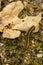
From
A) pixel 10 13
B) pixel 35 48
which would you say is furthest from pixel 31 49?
pixel 10 13

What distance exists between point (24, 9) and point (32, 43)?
368 mm

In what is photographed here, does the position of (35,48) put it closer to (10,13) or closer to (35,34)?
(35,34)

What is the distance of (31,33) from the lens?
1.81 metres

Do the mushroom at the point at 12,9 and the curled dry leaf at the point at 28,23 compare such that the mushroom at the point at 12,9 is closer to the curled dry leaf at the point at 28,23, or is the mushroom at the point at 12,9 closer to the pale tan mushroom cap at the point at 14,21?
the pale tan mushroom cap at the point at 14,21

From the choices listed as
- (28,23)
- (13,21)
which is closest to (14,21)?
(13,21)

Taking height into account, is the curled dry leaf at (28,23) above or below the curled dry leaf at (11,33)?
above

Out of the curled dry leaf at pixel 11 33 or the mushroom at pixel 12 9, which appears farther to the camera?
the mushroom at pixel 12 9

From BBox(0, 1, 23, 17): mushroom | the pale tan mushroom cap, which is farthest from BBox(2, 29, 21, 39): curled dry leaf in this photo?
BBox(0, 1, 23, 17): mushroom

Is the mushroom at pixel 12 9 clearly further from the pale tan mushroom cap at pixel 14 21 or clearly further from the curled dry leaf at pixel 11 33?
the curled dry leaf at pixel 11 33

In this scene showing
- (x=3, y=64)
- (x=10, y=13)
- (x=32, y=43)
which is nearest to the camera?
(x=3, y=64)

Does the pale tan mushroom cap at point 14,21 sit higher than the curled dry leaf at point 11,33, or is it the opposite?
the pale tan mushroom cap at point 14,21

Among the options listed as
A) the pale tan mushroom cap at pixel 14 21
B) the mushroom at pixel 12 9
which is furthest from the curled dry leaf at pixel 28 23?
the mushroom at pixel 12 9

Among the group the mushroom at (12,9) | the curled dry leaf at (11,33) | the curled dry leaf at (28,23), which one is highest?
the mushroom at (12,9)

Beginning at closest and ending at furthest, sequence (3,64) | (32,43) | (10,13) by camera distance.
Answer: (3,64) < (32,43) < (10,13)
